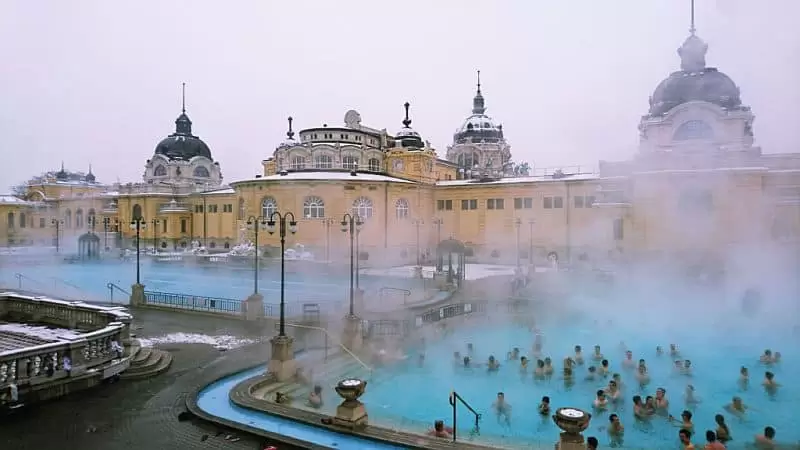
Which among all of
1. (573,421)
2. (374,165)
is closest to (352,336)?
(573,421)

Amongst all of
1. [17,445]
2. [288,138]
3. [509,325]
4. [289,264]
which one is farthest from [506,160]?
[17,445]

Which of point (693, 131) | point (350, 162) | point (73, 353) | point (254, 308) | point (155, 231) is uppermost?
point (693, 131)

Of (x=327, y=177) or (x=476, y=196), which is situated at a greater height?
(x=327, y=177)

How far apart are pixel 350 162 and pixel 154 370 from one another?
33803mm

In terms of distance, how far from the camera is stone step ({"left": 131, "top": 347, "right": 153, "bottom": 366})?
12261 millimetres

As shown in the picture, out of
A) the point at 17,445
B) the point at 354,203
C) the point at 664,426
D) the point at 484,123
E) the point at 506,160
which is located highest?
the point at 484,123

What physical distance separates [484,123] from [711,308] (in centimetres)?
4022

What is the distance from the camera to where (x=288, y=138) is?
50.0m

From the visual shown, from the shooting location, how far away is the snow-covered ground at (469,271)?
31938mm

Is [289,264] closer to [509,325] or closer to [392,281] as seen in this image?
[392,281]

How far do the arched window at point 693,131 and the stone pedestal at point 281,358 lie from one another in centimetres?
2977

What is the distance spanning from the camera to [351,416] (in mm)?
8984

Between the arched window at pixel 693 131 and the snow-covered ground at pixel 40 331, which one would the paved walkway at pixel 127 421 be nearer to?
the snow-covered ground at pixel 40 331

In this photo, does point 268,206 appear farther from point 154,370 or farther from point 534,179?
point 154,370
